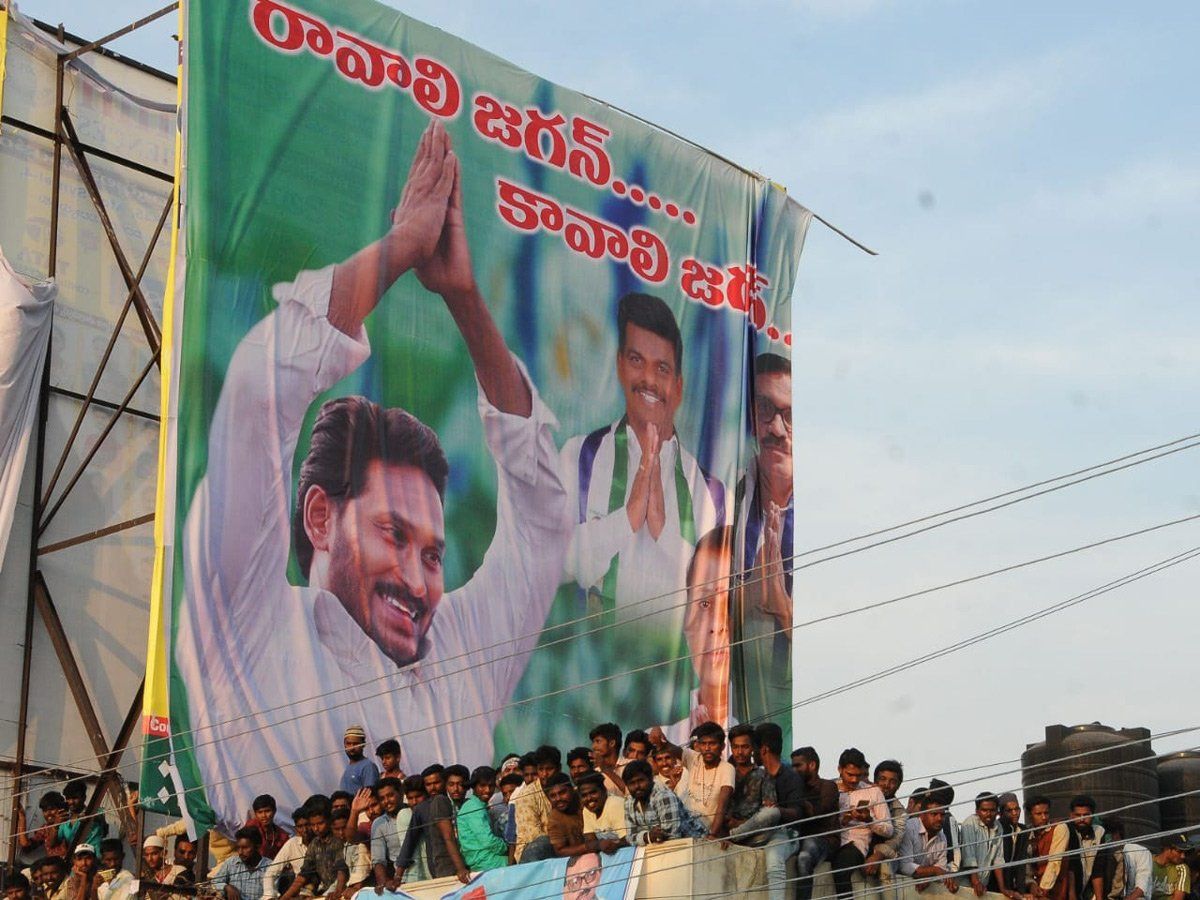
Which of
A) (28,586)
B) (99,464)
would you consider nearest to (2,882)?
(28,586)

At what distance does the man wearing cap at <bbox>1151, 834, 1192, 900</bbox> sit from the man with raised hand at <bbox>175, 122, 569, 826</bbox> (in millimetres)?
6986

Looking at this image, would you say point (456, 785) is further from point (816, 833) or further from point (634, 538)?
point (634, 538)

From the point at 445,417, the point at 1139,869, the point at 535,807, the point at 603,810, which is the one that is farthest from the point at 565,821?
the point at 445,417

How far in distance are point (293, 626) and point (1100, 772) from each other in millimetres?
6696

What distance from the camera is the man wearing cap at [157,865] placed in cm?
1697

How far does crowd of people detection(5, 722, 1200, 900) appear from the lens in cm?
1389

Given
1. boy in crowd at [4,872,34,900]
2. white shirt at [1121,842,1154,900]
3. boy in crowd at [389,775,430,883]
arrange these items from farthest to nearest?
1. boy in crowd at [4,872,34,900]
2. boy in crowd at [389,775,430,883]
3. white shirt at [1121,842,1154,900]

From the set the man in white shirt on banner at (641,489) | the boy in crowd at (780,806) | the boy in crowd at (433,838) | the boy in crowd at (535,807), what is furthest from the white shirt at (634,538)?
the boy in crowd at (780,806)

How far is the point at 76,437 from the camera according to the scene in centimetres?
2167

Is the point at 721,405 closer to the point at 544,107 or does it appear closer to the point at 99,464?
the point at 544,107

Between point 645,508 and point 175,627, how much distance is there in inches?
236

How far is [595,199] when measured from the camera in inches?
900

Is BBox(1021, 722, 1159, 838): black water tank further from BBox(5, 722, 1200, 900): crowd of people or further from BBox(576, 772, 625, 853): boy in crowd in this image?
BBox(576, 772, 625, 853): boy in crowd

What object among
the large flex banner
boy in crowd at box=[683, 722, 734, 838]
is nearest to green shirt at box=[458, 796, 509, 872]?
boy in crowd at box=[683, 722, 734, 838]
